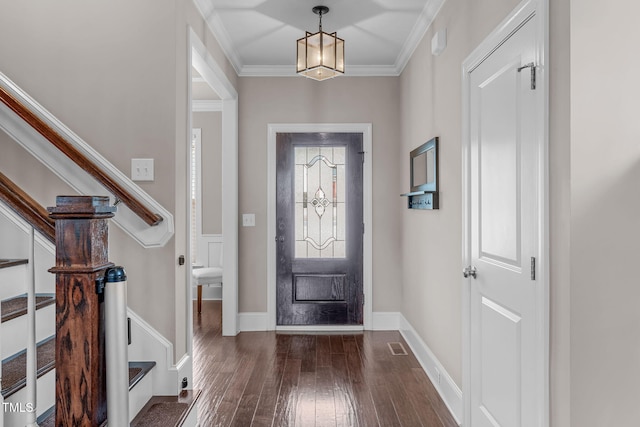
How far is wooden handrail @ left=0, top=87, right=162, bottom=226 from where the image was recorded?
1.99 metres

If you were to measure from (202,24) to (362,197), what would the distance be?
84.5 inches

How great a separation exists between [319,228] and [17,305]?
108 inches

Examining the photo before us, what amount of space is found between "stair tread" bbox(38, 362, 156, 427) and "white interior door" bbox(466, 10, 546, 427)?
5.60 feet

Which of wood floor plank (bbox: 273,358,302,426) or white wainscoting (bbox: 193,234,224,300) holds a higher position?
white wainscoting (bbox: 193,234,224,300)

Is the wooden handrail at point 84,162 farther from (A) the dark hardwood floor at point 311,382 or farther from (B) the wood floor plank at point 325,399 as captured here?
(B) the wood floor plank at point 325,399

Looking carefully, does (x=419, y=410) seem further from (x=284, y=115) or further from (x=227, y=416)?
(x=284, y=115)

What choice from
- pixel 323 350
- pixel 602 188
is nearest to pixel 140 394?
pixel 323 350

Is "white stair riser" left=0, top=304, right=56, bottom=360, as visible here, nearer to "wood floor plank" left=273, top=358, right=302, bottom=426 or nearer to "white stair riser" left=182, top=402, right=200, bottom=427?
"white stair riser" left=182, top=402, right=200, bottom=427

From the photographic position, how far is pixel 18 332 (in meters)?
1.84

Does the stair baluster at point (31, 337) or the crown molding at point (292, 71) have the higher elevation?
the crown molding at point (292, 71)

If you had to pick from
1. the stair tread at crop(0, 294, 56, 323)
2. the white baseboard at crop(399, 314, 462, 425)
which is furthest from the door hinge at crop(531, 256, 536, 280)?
the stair tread at crop(0, 294, 56, 323)

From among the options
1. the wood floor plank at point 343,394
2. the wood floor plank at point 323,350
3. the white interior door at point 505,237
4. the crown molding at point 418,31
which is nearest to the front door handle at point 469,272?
the white interior door at point 505,237

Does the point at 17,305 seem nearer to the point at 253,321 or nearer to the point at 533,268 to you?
the point at 533,268

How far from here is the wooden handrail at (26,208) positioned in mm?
1140
